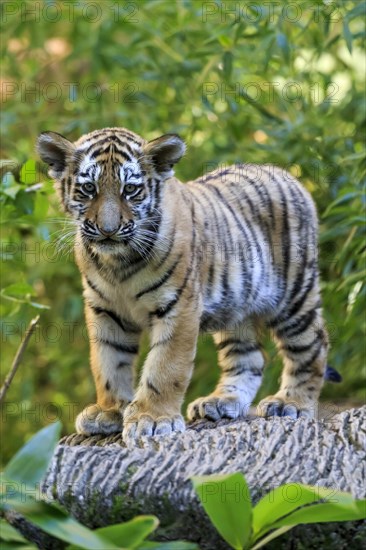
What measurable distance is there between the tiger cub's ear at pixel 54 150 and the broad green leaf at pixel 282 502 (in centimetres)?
171

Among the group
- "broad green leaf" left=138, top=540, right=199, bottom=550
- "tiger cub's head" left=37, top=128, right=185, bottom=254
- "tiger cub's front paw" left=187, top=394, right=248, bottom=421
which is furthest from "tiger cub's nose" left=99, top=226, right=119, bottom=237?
"broad green leaf" left=138, top=540, right=199, bottom=550

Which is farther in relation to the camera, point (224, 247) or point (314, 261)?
point (314, 261)

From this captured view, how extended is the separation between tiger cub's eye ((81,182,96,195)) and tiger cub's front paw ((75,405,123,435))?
29.5 inches

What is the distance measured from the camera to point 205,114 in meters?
6.04

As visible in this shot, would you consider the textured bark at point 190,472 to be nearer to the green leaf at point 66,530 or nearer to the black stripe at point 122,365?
the green leaf at point 66,530

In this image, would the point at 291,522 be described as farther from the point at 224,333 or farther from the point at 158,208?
the point at 224,333

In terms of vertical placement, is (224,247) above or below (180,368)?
above

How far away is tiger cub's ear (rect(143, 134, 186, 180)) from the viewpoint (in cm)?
375

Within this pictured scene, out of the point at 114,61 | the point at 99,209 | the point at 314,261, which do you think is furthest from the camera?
the point at 114,61

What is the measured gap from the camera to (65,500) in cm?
265

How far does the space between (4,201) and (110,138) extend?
0.53 m

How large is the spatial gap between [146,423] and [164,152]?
3.12 feet

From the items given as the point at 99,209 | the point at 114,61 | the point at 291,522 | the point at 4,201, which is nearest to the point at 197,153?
the point at 114,61

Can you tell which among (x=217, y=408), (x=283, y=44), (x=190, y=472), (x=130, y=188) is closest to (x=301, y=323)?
(x=217, y=408)
